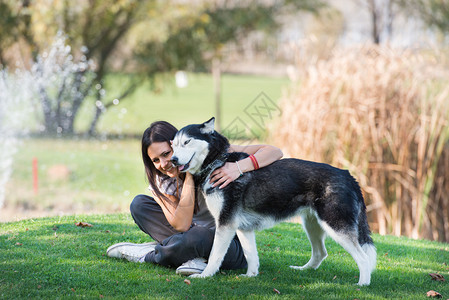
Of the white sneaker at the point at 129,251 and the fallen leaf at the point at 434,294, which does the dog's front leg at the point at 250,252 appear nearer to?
the white sneaker at the point at 129,251

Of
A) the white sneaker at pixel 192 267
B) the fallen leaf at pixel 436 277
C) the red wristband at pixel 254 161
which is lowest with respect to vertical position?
the fallen leaf at pixel 436 277

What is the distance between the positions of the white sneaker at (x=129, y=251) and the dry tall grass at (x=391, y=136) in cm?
454

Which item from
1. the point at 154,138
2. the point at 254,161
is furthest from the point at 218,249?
the point at 154,138

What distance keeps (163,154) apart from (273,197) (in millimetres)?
1067

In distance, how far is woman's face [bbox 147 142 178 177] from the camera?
4.62 metres

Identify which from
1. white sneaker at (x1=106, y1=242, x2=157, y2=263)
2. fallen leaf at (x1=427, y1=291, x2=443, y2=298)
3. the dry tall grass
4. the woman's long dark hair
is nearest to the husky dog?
the woman's long dark hair

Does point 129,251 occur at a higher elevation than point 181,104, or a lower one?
lower

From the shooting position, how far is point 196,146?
430 cm

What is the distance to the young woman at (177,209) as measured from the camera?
4566mm

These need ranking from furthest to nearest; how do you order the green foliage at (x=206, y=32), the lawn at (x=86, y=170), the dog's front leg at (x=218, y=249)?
the green foliage at (x=206, y=32) → the lawn at (x=86, y=170) → the dog's front leg at (x=218, y=249)

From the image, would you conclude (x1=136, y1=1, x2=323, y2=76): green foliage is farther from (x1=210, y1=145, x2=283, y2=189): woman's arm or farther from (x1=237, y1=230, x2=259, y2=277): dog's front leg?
(x1=237, y1=230, x2=259, y2=277): dog's front leg

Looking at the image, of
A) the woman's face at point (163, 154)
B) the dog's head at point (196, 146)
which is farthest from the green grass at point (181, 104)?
the dog's head at point (196, 146)

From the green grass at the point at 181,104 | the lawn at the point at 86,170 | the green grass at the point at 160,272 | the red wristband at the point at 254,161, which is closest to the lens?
the green grass at the point at 160,272

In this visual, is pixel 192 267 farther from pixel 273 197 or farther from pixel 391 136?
pixel 391 136
